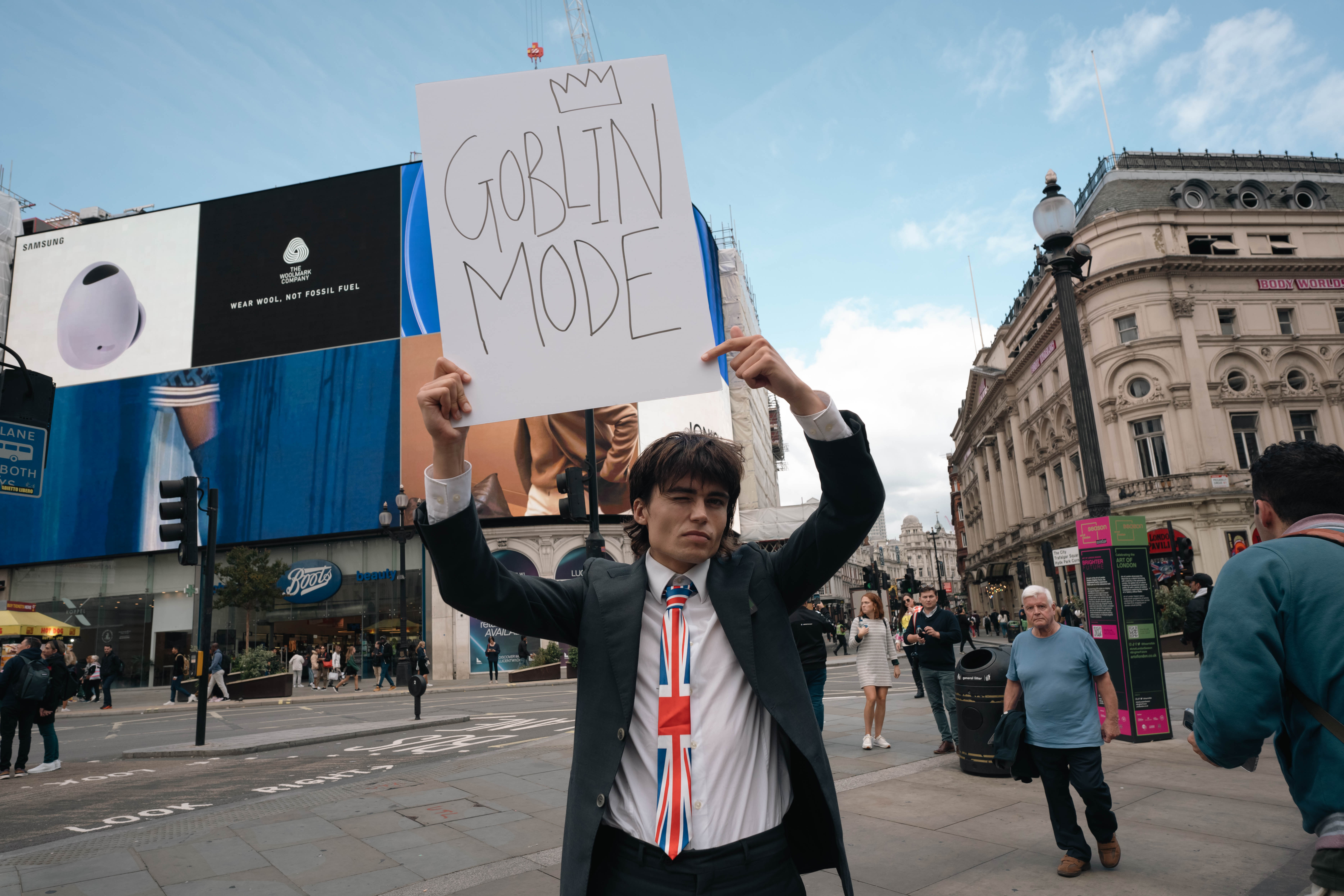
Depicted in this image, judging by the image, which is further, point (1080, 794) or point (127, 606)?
point (127, 606)

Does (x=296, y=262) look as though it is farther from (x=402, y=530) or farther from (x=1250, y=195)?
(x=1250, y=195)

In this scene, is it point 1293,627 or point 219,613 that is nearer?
point 1293,627

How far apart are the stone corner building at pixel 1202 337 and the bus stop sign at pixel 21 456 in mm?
34681

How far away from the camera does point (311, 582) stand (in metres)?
38.0

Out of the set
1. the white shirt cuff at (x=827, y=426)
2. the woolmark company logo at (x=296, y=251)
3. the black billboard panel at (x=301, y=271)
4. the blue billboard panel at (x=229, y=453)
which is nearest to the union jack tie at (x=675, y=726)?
the white shirt cuff at (x=827, y=426)

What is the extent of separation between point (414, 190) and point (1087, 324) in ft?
115

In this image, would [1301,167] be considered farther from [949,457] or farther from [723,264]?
[949,457]

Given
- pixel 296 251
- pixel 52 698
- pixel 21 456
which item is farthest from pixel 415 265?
pixel 21 456

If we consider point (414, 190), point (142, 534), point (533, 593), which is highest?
point (414, 190)

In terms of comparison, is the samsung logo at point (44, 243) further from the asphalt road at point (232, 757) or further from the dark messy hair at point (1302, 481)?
the dark messy hair at point (1302, 481)

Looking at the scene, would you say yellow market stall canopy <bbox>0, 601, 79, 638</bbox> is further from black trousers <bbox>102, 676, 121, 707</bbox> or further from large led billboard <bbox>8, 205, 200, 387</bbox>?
large led billboard <bbox>8, 205, 200, 387</bbox>

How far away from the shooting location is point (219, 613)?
37.9m

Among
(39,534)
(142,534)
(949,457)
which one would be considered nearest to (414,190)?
(142,534)

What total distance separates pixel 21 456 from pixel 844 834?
9.96m
